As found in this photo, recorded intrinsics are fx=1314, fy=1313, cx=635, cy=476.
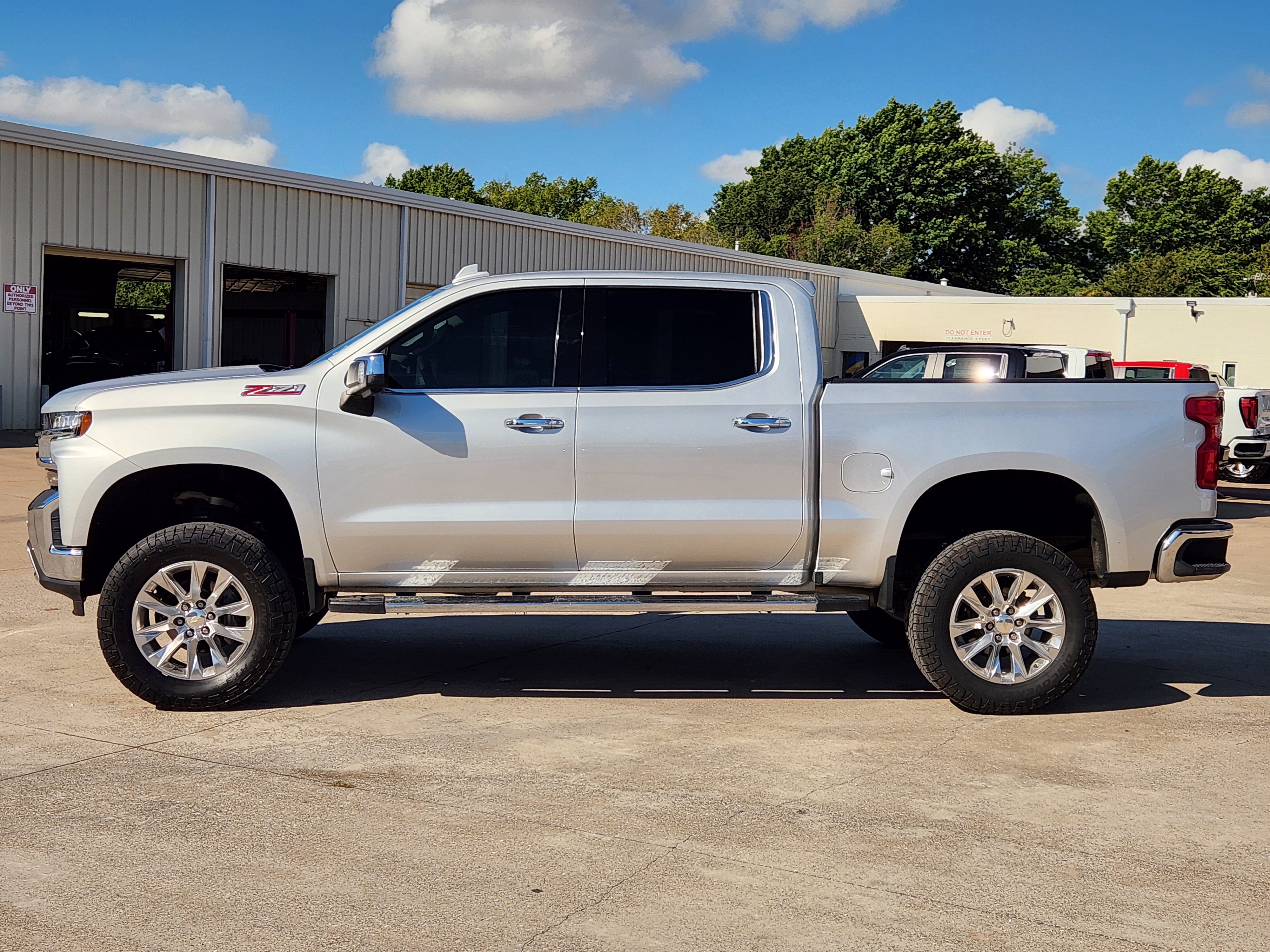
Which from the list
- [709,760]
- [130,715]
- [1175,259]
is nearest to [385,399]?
[130,715]

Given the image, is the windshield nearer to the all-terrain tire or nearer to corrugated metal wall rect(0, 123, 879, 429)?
the all-terrain tire

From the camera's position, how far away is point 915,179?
70438 mm

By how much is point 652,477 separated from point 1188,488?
263 centimetres

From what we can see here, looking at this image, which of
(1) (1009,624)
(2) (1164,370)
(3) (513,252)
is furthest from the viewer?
(3) (513,252)

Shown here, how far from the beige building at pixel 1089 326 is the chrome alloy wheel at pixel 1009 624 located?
92.7ft

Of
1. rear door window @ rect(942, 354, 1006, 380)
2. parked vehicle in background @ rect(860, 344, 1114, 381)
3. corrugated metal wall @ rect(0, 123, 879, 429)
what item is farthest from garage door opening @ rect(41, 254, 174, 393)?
rear door window @ rect(942, 354, 1006, 380)

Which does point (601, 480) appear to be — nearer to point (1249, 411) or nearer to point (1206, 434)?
point (1206, 434)

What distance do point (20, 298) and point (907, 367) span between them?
14.0 m

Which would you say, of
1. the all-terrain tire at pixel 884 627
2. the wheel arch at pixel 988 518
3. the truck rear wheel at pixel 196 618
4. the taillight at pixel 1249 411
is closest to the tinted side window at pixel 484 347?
the truck rear wheel at pixel 196 618

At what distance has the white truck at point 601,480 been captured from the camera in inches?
244

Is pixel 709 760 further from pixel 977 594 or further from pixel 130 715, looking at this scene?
pixel 130 715

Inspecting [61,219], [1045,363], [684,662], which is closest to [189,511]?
[684,662]

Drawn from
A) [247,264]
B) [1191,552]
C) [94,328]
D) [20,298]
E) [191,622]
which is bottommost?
[191,622]

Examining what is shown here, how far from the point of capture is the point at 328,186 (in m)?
25.2
